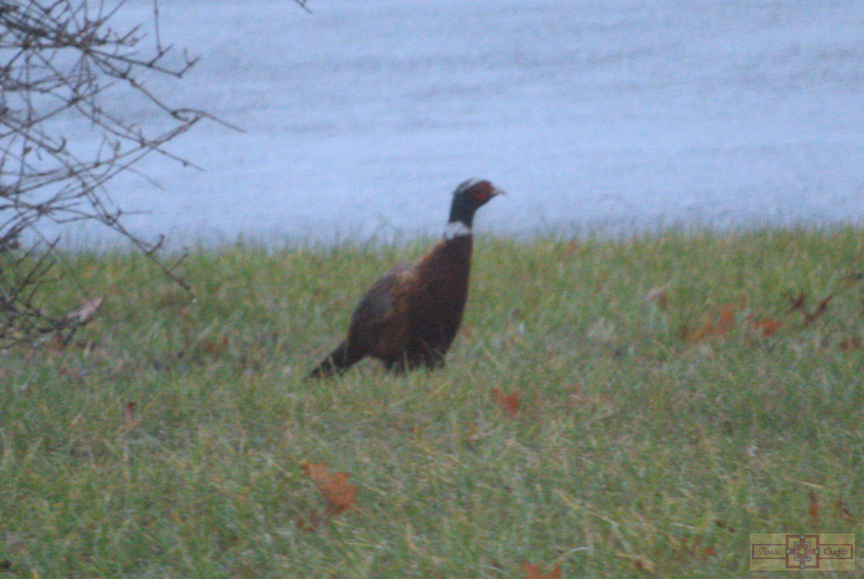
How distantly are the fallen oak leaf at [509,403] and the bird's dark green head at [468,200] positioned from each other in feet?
3.02

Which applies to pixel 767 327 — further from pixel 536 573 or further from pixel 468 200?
pixel 536 573

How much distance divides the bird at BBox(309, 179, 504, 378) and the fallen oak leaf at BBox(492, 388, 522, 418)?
1.99 feet

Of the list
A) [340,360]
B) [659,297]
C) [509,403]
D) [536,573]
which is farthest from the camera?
[659,297]

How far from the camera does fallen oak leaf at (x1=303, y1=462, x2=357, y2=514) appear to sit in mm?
3402

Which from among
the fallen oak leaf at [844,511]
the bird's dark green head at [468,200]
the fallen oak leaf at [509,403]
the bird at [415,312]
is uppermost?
the bird's dark green head at [468,200]

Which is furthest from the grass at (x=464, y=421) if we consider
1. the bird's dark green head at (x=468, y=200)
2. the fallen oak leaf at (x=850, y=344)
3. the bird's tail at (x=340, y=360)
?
the bird's dark green head at (x=468, y=200)

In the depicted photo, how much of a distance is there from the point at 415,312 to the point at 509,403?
73 centimetres

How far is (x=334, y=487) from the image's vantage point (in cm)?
345

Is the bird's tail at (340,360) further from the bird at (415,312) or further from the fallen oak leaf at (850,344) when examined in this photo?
the fallen oak leaf at (850,344)

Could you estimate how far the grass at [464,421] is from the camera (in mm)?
3143

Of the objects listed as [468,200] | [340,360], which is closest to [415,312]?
[340,360]

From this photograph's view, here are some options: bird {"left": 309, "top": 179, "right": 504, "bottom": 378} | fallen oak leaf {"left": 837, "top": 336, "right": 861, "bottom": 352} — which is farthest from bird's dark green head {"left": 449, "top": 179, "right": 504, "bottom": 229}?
fallen oak leaf {"left": 837, "top": 336, "right": 861, "bottom": 352}

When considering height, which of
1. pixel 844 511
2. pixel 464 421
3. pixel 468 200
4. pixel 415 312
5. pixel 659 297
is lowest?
pixel 844 511

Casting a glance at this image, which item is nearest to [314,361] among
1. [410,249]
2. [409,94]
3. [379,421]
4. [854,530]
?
[379,421]
